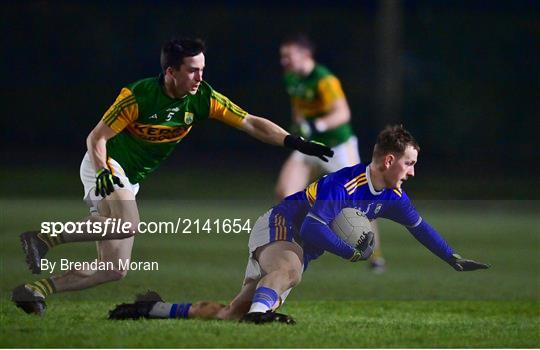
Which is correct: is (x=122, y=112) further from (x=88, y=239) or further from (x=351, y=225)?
(x=351, y=225)

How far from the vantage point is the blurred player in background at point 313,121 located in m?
12.0

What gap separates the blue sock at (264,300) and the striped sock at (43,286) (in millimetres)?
1446

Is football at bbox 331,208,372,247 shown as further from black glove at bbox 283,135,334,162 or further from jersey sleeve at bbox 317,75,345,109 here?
jersey sleeve at bbox 317,75,345,109

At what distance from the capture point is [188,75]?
797 centimetres

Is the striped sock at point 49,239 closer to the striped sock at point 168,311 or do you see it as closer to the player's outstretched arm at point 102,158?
the player's outstretched arm at point 102,158

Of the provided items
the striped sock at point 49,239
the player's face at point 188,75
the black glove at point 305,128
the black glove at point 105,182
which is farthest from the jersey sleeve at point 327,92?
the black glove at point 105,182

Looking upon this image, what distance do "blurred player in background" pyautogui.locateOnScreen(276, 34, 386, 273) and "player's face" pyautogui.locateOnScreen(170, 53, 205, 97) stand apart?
394cm

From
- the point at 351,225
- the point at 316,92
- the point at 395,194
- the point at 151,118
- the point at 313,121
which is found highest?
the point at 316,92

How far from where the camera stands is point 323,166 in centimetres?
1205

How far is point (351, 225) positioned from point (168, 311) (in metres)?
1.31

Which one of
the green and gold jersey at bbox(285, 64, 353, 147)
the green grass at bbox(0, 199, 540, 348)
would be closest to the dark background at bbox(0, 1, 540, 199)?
the green grass at bbox(0, 199, 540, 348)

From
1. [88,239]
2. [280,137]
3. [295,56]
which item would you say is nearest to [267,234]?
[280,137]

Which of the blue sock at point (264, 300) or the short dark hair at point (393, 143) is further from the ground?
the short dark hair at point (393, 143)

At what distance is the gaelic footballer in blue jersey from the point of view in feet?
25.0
